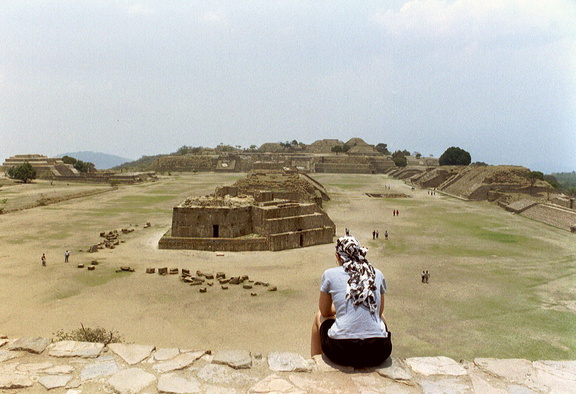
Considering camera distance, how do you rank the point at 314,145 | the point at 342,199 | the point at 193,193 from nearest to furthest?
1. the point at 342,199
2. the point at 193,193
3. the point at 314,145

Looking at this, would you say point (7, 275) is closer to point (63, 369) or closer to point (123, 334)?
point (123, 334)

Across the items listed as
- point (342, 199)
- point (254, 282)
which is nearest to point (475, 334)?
point (254, 282)

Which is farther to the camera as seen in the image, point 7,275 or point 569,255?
point 569,255

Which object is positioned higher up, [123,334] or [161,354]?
[161,354]

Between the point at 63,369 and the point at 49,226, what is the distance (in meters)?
23.9

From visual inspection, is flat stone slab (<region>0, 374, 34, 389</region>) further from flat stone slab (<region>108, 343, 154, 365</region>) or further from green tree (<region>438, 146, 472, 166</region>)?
green tree (<region>438, 146, 472, 166</region>)

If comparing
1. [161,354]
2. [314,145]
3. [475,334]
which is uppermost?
[314,145]

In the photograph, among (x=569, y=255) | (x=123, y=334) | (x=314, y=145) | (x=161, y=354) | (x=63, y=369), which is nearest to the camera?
(x=63, y=369)

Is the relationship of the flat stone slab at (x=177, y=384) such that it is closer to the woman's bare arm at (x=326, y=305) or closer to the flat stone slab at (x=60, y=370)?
the flat stone slab at (x=60, y=370)

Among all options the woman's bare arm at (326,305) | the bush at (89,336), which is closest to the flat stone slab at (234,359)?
the woman's bare arm at (326,305)

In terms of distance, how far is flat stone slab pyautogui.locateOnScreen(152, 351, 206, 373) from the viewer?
400 cm

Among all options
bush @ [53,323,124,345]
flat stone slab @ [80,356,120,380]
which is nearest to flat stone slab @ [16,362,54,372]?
flat stone slab @ [80,356,120,380]

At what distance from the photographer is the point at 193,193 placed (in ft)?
145

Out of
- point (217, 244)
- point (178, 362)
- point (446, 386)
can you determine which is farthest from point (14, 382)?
point (217, 244)
